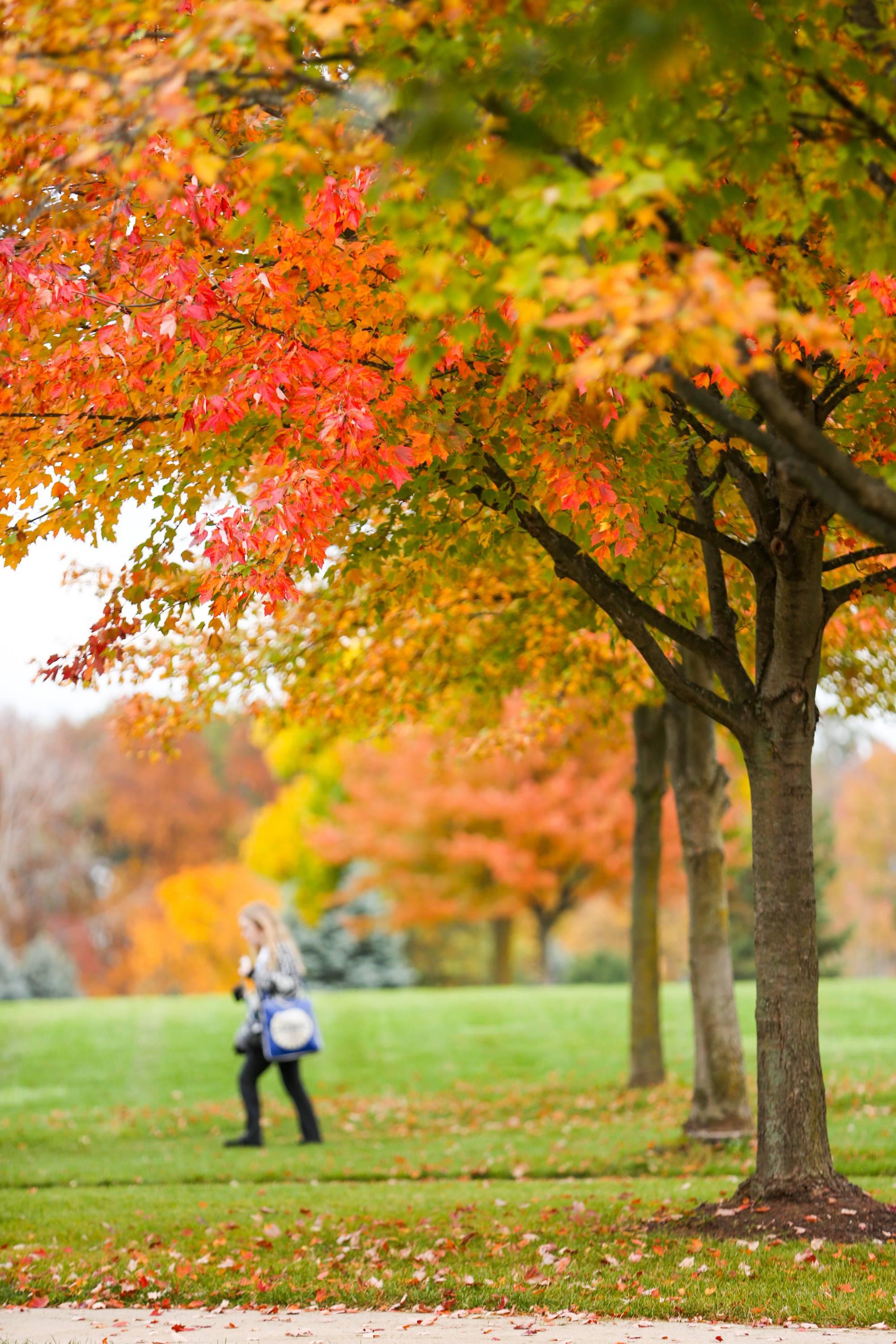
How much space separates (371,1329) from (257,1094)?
6363mm

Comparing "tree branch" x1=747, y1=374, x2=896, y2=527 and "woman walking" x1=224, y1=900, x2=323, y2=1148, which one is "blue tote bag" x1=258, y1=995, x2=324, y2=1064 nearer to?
"woman walking" x1=224, y1=900, x2=323, y2=1148

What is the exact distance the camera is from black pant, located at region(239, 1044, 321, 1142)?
1109 cm

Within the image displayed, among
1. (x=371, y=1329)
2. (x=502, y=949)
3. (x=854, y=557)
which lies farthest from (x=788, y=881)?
(x=502, y=949)

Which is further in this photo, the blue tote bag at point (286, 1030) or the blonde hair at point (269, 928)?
the blonde hair at point (269, 928)

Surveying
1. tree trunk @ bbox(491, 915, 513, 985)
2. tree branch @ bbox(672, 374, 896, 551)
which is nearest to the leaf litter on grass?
tree branch @ bbox(672, 374, 896, 551)

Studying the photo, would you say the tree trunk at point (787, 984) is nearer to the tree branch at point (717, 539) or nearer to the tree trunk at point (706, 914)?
the tree branch at point (717, 539)

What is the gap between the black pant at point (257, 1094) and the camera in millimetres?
11086

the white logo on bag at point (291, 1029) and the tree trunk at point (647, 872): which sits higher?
the tree trunk at point (647, 872)

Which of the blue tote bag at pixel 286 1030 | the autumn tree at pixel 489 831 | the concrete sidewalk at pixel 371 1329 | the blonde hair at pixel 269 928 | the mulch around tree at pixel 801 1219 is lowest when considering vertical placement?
the concrete sidewalk at pixel 371 1329

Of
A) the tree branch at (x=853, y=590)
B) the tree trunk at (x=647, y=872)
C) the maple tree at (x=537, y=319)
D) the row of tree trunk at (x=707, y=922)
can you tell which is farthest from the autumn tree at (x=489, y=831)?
the maple tree at (x=537, y=319)

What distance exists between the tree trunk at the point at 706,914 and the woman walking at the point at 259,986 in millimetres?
3459

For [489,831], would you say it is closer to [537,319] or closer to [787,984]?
[787,984]

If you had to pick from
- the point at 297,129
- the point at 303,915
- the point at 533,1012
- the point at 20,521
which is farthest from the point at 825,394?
the point at 303,915

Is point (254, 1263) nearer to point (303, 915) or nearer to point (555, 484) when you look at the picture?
point (555, 484)
